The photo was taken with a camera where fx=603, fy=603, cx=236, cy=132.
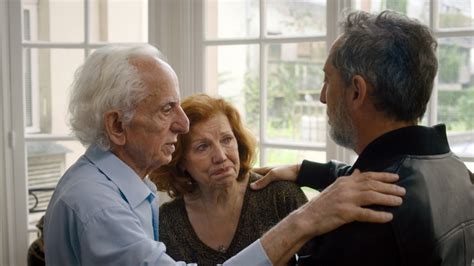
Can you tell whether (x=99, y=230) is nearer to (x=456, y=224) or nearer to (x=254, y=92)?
(x=456, y=224)

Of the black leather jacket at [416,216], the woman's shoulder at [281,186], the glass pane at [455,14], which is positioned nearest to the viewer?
the black leather jacket at [416,216]

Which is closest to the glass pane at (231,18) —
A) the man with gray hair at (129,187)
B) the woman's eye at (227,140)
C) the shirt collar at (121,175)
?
the woman's eye at (227,140)

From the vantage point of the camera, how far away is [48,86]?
338cm

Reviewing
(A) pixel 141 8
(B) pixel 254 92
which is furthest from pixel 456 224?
(A) pixel 141 8

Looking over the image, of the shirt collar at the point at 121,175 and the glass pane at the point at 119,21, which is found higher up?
the glass pane at the point at 119,21

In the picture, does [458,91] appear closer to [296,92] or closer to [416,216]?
[296,92]

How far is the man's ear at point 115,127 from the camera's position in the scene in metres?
1.55

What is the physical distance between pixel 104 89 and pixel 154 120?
0.15 m

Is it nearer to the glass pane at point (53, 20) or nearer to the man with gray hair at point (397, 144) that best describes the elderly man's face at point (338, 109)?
the man with gray hair at point (397, 144)

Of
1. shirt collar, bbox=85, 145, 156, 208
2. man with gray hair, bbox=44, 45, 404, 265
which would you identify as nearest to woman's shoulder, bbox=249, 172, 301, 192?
man with gray hair, bbox=44, 45, 404, 265

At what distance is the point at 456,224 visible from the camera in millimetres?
1333

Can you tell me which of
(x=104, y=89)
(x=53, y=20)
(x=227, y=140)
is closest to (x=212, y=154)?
(x=227, y=140)

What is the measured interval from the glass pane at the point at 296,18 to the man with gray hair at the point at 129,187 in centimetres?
144

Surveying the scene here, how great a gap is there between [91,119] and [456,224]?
3.04 ft
